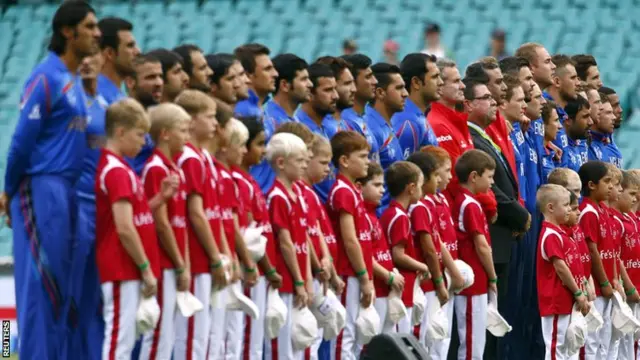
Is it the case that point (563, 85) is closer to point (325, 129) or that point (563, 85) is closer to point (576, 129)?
point (576, 129)

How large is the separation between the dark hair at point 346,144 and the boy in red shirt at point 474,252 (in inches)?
46.9

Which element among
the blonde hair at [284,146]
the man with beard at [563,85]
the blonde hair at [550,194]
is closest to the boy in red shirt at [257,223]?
the blonde hair at [284,146]

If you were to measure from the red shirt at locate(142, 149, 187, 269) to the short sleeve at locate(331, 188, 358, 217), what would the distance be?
1.44m

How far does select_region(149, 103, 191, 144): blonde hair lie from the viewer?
7.76m

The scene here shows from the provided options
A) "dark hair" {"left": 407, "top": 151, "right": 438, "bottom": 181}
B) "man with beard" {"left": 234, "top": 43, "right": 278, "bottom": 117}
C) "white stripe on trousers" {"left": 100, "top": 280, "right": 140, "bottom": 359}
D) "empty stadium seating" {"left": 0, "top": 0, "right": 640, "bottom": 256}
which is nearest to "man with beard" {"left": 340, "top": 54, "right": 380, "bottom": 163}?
"dark hair" {"left": 407, "top": 151, "right": 438, "bottom": 181}

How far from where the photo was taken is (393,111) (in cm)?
1016

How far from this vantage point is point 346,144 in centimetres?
920

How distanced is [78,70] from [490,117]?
3.86 metres

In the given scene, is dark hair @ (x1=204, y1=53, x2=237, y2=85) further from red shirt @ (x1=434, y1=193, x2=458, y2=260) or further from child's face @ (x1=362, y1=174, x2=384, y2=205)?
red shirt @ (x1=434, y1=193, x2=458, y2=260)

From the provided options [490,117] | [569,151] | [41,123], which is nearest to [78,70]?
[41,123]

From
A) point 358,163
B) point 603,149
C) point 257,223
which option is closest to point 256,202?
point 257,223

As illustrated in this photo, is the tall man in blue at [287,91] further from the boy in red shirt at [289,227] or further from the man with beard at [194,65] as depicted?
the man with beard at [194,65]

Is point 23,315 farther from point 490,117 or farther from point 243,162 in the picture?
point 490,117

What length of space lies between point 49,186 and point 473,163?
11.1ft
